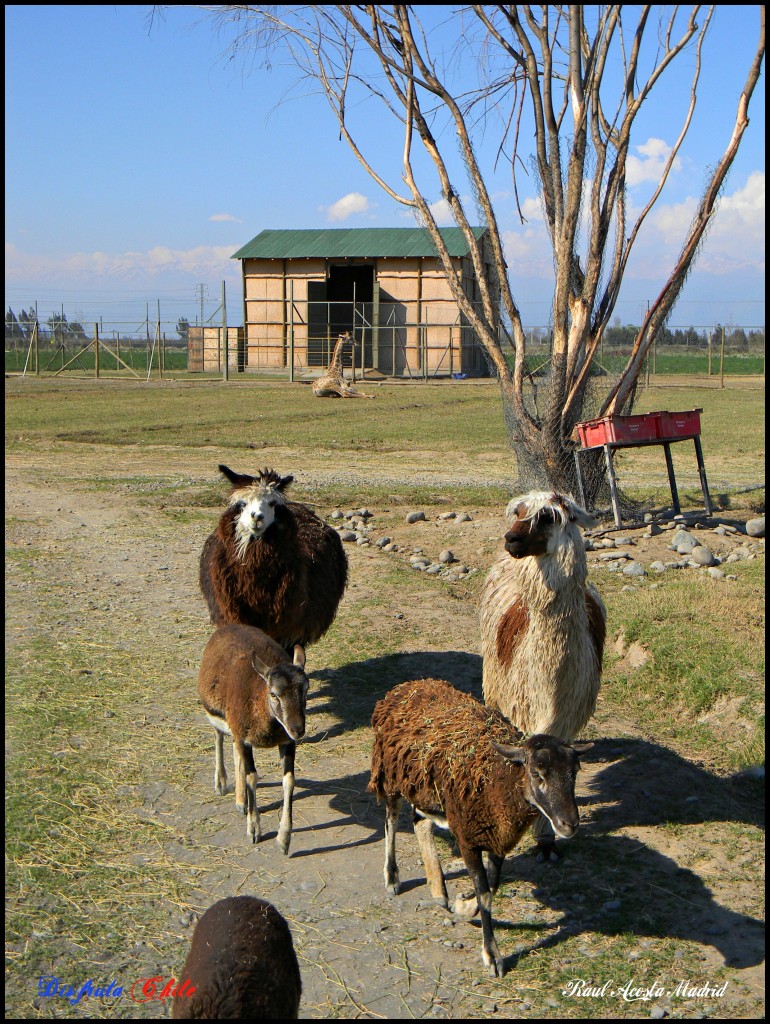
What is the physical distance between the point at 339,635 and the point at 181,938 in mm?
A: 4464

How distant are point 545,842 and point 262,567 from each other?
9.31ft

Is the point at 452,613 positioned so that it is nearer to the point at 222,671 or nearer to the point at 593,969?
the point at 222,671

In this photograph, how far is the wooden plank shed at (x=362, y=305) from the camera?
40438mm


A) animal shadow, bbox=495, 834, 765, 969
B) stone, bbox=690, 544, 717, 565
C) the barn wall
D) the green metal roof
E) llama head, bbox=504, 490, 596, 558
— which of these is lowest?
animal shadow, bbox=495, 834, 765, 969

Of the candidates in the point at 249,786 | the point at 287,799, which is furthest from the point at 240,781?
the point at 287,799

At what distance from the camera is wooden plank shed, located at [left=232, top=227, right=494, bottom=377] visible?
40438 millimetres

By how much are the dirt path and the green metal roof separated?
3511 cm

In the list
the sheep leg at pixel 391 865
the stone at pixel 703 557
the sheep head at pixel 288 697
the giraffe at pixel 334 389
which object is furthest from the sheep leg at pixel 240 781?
the giraffe at pixel 334 389

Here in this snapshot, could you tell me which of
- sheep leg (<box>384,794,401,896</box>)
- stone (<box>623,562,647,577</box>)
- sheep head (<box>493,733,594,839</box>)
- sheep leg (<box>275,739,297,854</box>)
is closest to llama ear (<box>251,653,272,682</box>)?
sheep leg (<box>275,739,297,854</box>)

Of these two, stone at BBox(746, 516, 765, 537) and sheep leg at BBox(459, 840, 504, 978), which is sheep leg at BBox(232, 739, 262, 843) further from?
stone at BBox(746, 516, 765, 537)

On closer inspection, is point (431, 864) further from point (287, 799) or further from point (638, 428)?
point (638, 428)

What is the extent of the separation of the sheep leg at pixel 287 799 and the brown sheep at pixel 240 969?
5.44ft

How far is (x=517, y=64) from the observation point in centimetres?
1245

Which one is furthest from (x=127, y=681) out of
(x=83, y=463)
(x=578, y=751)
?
(x=83, y=463)
